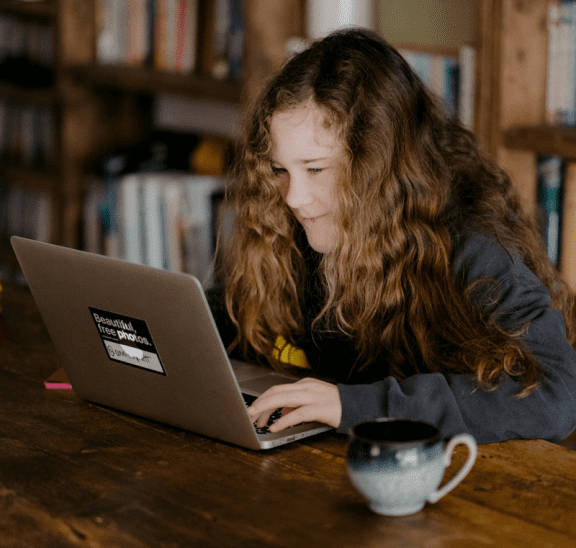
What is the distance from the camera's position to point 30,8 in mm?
2867

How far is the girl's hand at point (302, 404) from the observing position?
1.05 meters

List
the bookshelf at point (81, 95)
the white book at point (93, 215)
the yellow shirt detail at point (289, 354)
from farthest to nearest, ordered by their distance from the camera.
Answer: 1. the white book at point (93, 215)
2. the bookshelf at point (81, 95)
3. the yellow shirt detail at point (289, 354)

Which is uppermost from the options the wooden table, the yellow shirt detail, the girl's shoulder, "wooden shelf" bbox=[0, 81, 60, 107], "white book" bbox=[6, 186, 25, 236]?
"wooden shelf" bbox=[0, 81, 60, 107]

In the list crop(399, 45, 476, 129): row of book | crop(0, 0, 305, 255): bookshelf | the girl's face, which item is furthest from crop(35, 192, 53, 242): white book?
the girl's face

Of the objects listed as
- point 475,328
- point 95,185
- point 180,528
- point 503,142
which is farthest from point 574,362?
point 95,185

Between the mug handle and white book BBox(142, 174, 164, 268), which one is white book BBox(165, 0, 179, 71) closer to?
white book BBox(142, 174, 164, 268)

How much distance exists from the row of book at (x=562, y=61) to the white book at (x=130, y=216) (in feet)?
4.40

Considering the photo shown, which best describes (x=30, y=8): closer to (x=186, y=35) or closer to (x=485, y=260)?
(x=186, y=35)

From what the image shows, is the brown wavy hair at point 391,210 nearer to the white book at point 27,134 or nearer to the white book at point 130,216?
the white book at point 130,216

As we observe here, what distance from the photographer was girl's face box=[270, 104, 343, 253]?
131cm

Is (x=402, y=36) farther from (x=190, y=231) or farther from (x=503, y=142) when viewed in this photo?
(x=190, y=231)

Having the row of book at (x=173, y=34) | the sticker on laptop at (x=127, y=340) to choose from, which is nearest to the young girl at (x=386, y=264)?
the sticker on laptop at (x=127, y=340)

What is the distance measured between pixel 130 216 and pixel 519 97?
1.35 meters

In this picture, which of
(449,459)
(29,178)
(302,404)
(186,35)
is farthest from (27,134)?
(449,459)
